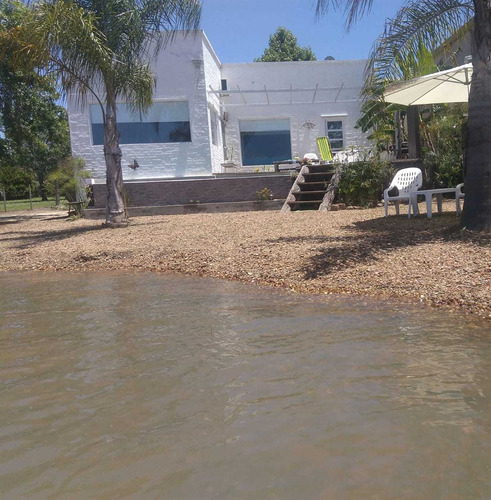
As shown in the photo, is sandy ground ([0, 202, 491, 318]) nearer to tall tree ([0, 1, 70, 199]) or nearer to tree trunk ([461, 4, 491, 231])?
tree trunk ([461, 4, 491, 231])

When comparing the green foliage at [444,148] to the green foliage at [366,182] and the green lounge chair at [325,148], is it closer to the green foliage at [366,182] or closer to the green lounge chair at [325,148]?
the green foliage at [366,182]

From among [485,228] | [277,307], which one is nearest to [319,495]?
[277,307]

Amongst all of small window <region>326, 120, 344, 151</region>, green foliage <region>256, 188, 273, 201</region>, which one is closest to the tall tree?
green foliage <region>256, 188, 273, 201</region>

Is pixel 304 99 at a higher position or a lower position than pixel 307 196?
higher

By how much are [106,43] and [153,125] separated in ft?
20.0

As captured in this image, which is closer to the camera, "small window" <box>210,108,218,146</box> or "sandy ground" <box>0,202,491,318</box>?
"sandy ground" <box>0,202,491,318</box>

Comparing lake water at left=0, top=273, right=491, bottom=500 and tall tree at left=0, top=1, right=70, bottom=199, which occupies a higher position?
tall tree at left=0, top=1, right=70, bottom=199

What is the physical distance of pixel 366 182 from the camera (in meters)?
13.0

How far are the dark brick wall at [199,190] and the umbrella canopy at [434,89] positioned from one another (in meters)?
5.76

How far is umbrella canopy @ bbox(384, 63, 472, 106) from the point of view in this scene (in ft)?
30.1

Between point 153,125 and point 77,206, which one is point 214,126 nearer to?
point 153,125

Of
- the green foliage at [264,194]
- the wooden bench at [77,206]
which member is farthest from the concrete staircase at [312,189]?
the wooden bench at [77,206]

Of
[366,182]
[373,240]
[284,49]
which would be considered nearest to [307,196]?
[366,182]

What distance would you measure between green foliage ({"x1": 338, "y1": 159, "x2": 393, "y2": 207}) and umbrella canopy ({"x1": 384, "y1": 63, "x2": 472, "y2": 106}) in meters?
3.29
